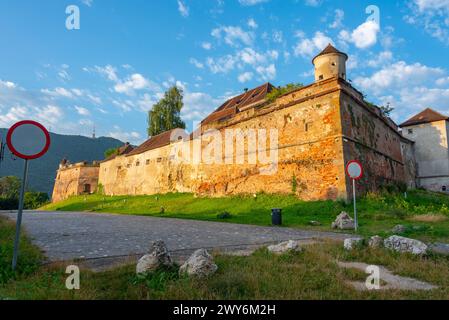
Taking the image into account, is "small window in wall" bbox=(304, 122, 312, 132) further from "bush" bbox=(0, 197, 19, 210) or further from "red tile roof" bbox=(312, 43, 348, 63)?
"bush" bbox=(0, 197, 19, 210)

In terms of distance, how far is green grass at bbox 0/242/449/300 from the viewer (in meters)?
3.22

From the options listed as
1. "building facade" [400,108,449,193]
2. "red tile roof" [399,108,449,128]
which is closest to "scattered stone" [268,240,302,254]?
"building facade" [400,108,449,193]

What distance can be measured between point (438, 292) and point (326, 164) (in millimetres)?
14488

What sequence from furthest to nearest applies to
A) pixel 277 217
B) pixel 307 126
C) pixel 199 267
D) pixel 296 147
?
1. pixel 296 147
2. pixel 307 126
3. pixel 277 217
4. pixel 199 267

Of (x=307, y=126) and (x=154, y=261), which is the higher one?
(x=307, y=126)

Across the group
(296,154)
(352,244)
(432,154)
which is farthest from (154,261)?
(432,154)

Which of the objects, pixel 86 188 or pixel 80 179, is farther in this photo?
pixel 86 188

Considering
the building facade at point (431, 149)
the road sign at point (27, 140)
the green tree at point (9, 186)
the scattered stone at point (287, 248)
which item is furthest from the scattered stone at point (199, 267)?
the green tree at point (9, 186)

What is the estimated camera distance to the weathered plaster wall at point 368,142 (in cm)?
1795

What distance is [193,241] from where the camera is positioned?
297 inches

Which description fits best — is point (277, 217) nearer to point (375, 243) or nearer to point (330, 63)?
point (375, 243)

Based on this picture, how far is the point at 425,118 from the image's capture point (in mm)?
36312

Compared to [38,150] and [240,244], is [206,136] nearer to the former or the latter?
[240,244]

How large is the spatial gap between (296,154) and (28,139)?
16.5m
